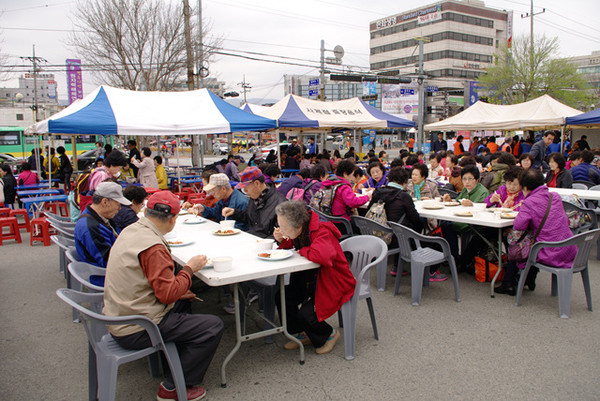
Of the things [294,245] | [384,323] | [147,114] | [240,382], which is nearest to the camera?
[240,382]

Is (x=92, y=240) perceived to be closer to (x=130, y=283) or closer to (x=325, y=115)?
(x=130, y=283)

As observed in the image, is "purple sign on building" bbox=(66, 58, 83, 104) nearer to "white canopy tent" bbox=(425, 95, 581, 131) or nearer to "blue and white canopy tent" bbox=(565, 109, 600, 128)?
"white canopy tent" bbox=(425, 95, 581, 131)

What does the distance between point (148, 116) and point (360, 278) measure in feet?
25.5

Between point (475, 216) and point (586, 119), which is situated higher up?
point (586, 119)

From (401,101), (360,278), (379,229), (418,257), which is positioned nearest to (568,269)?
(418,257)

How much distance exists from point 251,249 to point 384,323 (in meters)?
1.57

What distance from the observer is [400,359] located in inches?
139

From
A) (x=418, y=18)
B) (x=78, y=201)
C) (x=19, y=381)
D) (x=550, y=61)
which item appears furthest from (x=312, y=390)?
(x=418, y=18)

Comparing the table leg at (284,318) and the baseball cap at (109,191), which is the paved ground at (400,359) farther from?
the baseball cap at (109,191)

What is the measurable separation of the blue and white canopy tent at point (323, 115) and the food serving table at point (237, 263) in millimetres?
7673

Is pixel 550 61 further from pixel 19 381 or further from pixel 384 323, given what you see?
pixel 19 381

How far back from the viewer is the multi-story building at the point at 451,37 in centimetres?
7088

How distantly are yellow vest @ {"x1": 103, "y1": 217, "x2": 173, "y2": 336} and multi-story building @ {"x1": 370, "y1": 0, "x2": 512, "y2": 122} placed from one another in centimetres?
7033

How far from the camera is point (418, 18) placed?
242ft
